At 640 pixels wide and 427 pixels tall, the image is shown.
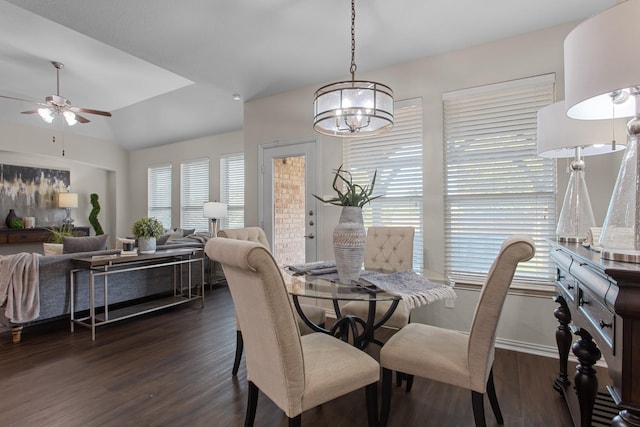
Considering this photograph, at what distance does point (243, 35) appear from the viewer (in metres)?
2.94

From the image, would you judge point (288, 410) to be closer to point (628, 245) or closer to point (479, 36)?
point (628, 245)

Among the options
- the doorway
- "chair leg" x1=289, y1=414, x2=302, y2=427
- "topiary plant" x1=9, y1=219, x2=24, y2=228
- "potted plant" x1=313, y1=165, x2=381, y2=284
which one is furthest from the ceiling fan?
"chair leg" x1=289, y1=414, x2=302, y2=427

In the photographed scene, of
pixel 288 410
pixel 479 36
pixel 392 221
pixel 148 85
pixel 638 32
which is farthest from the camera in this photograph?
pixel 148 85

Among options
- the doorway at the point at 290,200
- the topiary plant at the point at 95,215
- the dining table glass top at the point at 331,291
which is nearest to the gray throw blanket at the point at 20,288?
the doorway at the point at 290,200

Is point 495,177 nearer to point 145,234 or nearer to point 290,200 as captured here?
point 290,200

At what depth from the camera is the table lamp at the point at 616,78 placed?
968 millimetres

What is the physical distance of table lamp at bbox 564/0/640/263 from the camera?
0.97 metres

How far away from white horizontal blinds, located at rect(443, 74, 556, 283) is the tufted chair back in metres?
0.65

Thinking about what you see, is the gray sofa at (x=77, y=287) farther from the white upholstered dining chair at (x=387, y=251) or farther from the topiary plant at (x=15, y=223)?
the topiary plant at (x=15, y=223)

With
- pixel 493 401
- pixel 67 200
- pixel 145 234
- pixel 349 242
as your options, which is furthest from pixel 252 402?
pixel 67 200

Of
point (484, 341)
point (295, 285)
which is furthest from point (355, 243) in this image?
point (484, 341)

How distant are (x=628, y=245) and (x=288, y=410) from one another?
4.62 feet

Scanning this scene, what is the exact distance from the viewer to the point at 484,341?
1517 millimetres

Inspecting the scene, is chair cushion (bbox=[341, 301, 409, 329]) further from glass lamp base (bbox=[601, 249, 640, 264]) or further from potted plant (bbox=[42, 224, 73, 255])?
potted plant (bbox=[42, 224, 73, 255])
